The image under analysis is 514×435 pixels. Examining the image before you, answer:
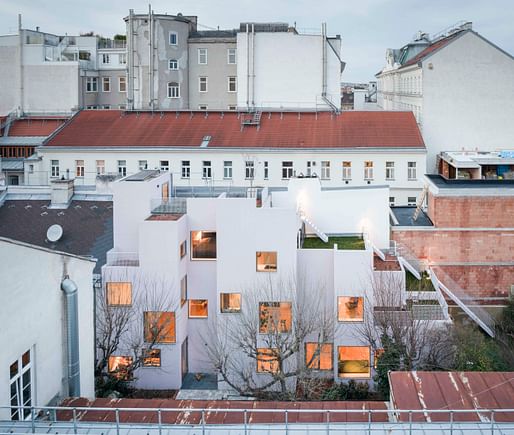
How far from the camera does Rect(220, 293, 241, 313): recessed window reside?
83.3ft

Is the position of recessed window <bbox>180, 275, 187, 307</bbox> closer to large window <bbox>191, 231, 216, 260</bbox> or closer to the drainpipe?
large window <bbox>191, 231, 216, 260</bbox>

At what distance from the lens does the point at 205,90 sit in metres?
55.1

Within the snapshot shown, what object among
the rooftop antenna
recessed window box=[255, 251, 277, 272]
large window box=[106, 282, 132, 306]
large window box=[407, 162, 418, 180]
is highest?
large window box=[407, 162, 418, 180]

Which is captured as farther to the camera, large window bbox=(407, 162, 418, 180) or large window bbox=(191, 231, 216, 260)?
large window bbox=(407, 162, 418, 180)

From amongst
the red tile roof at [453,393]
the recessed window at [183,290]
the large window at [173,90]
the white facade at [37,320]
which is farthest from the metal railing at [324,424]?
the large window at [173,90]

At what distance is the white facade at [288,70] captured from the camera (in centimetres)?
5034

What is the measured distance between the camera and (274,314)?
2472 centimetres

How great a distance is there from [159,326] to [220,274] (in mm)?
2607

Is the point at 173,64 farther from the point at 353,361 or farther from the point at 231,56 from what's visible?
the point at 353,361

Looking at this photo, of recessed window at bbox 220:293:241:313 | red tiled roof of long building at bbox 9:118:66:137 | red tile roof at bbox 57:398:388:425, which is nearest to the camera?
red tile roof at bbox 57:398:388:425

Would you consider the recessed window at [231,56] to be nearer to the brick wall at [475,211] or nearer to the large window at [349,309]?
the brick wall at [475,211]

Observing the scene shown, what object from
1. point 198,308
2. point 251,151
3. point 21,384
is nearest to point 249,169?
point 251,151

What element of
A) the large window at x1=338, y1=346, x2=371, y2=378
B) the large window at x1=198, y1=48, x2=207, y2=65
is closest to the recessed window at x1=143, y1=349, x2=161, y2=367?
the large window at x1=338, y1=346, x2=371, y2=378

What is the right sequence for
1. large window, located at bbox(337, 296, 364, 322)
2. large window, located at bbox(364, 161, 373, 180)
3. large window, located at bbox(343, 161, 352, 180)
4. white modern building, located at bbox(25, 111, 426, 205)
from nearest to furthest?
large window, located at bbox(337, 296, 364, 322), white modern building, located at bbox(25, 111, 426, 205), large window, located at bbox(364, 161, 373, 180), large window, located at bbox(343, 161, 352, 180)
